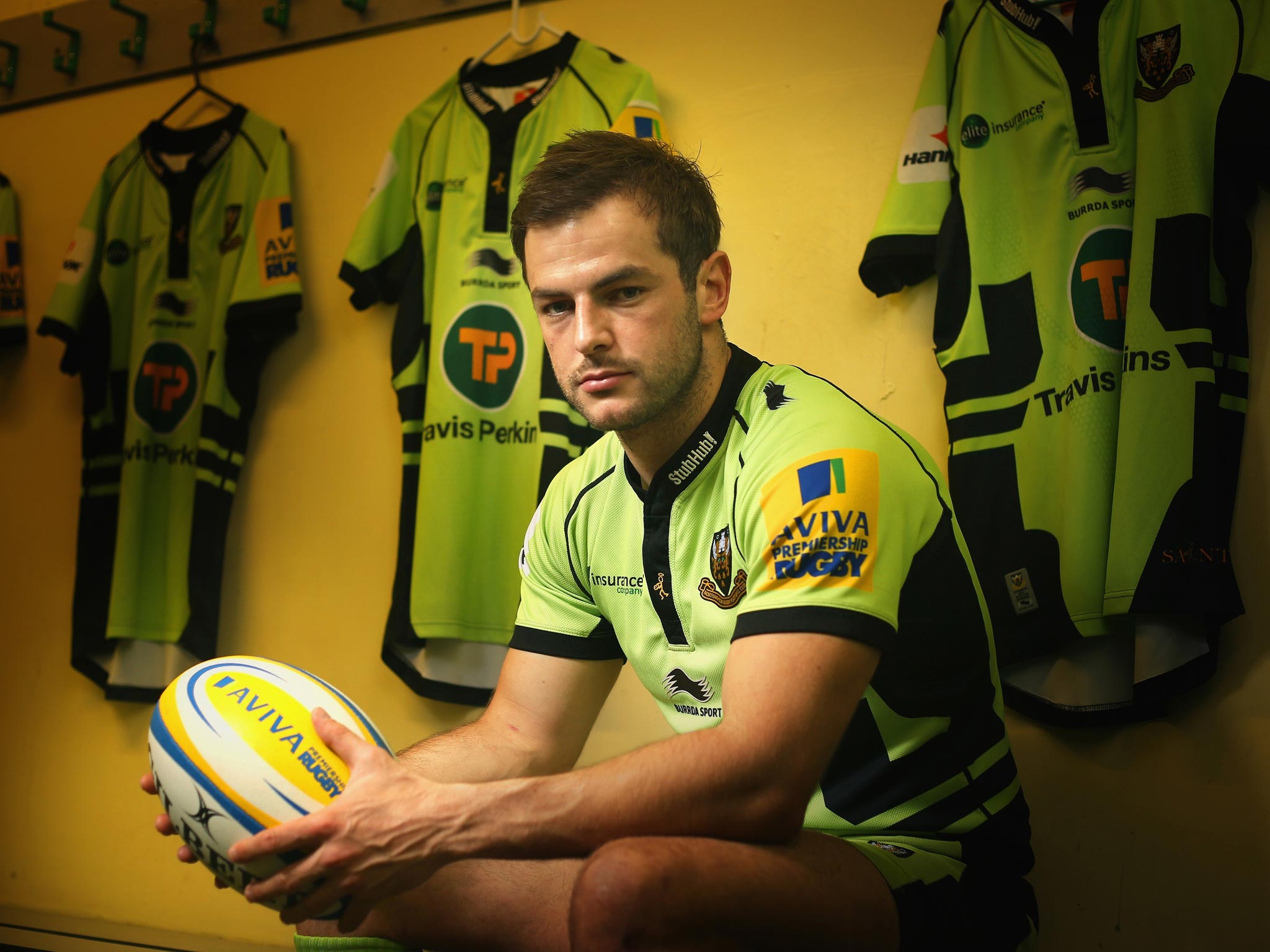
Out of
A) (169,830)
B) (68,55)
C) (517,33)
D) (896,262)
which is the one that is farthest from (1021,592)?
(68,55)

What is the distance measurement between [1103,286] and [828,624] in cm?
94

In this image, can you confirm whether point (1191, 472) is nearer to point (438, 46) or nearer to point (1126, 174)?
point (1126, 174)

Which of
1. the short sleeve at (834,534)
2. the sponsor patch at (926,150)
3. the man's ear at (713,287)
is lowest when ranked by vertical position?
the short sleeve at (834,534)

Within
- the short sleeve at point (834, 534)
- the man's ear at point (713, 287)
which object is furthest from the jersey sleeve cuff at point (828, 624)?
the man's ear at point (713, 287)

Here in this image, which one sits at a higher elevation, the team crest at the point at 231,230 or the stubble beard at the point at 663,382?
the team crest at the point at 231,230

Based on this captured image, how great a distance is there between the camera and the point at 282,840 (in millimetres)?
986

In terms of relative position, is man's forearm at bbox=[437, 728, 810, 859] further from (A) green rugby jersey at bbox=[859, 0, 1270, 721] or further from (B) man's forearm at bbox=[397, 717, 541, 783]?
(A) green rugby jersey at bbox=[859, 0, 1270, 721]

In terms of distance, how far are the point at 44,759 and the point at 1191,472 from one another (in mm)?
2638

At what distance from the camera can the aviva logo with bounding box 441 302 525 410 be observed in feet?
6.73

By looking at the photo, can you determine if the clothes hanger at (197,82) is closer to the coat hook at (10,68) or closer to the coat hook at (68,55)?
the coat hook at (68,55)

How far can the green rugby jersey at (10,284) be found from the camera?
Answer: 8.66 ft

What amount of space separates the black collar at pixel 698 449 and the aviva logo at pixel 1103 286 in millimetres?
645

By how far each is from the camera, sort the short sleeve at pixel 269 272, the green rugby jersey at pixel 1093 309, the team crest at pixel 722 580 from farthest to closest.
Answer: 1. the short sleeve at pixel 269 272
2. the green rugby jersey at pixel 1093 309
3. the team crest at pixel 722 580

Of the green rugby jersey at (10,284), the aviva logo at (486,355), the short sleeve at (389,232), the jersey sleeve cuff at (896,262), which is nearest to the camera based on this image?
the jersey sleeve cuff at (896,262)
